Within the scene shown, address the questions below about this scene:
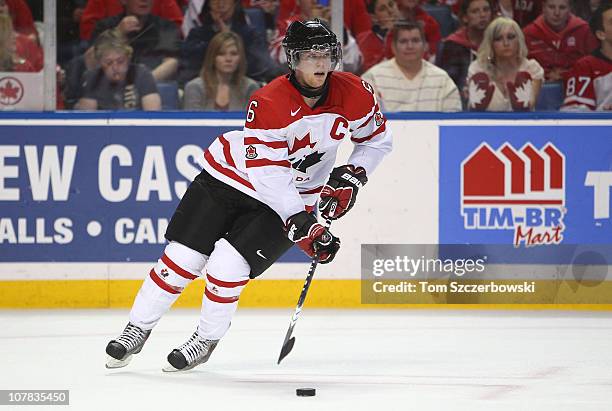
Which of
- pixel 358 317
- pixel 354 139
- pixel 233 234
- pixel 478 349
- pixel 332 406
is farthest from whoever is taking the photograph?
pixel 358 317

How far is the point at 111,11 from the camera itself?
19.4ft

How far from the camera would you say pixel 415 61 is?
600cm

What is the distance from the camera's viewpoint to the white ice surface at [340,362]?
3.70m

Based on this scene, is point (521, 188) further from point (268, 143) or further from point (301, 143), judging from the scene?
point (268, 143)

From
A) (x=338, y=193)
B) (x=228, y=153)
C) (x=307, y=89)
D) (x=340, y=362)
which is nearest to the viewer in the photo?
(x=307, y=89)

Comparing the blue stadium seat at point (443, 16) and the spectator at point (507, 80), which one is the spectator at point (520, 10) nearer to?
the spectator at point (507, 80)

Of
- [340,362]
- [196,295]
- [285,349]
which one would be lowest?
[196,295]

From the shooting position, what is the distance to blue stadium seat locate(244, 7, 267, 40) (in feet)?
19.5

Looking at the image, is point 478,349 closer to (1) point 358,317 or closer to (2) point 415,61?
(1) point 358,317

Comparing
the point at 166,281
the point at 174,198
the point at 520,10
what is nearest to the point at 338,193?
the point at 166,281

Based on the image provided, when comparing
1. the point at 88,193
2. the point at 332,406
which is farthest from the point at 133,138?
the point at 332,406

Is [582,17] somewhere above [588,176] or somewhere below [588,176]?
above

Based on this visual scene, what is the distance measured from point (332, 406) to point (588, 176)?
8.95ft

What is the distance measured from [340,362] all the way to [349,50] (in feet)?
6.57
